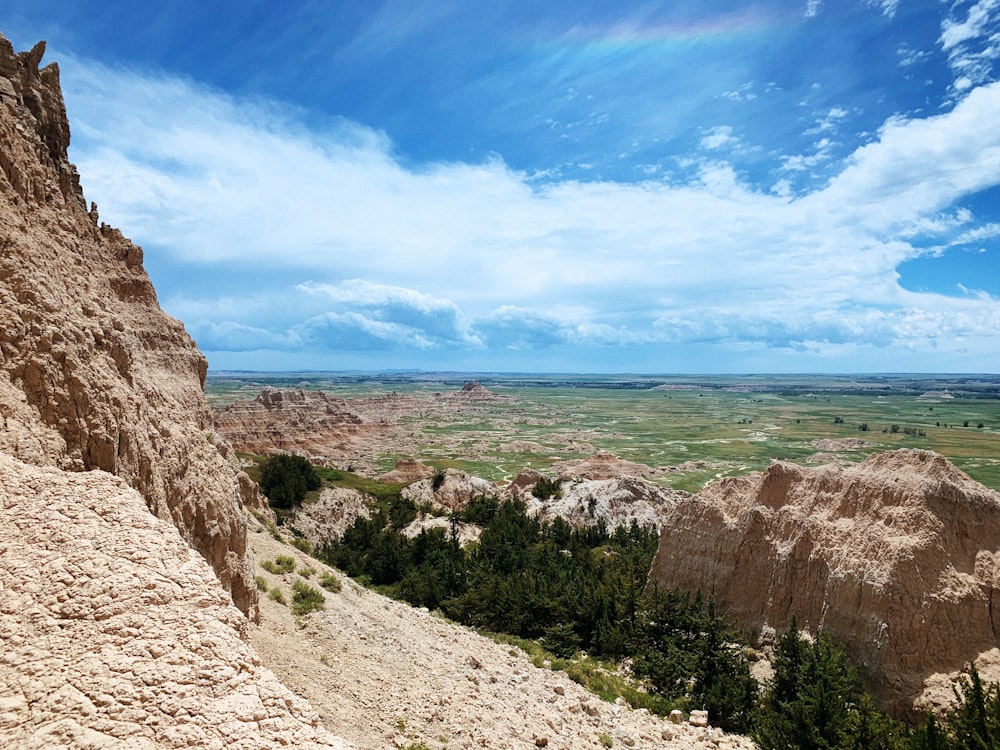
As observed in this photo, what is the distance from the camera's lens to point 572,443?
130000 millimetres

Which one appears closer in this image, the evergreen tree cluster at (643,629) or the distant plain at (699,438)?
the evergreen tree cluster at (643,629)

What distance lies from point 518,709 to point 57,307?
43.7 feet

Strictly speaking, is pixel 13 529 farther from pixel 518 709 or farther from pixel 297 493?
pixel 297 493

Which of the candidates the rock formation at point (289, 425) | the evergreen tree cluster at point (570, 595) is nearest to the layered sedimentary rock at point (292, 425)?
the rock formation at point (289, 425)

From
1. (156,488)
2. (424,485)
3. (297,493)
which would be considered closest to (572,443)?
(424,485)

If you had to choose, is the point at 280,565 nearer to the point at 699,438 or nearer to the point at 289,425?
the point at 289,425

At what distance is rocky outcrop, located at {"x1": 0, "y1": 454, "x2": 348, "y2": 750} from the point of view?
4816mm

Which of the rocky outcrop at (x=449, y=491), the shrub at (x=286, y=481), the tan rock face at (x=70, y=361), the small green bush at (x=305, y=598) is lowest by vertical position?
the rocky outcrop at (x=449, y=491)

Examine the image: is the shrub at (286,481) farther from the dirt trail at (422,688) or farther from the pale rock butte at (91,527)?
the pale rock butte at (91,527)

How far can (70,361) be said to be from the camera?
326 inches

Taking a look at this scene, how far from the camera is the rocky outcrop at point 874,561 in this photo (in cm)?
1722

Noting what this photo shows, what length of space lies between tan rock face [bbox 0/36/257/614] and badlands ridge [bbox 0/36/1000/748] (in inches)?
1.6

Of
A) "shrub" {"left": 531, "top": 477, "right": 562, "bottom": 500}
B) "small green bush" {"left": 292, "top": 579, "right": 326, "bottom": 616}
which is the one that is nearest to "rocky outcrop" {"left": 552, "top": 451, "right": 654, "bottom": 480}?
→ "shrub" {"left": 531, "top": 477, "right": 562, "bottom": 500}

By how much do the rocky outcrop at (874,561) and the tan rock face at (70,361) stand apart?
18758 millimetres
